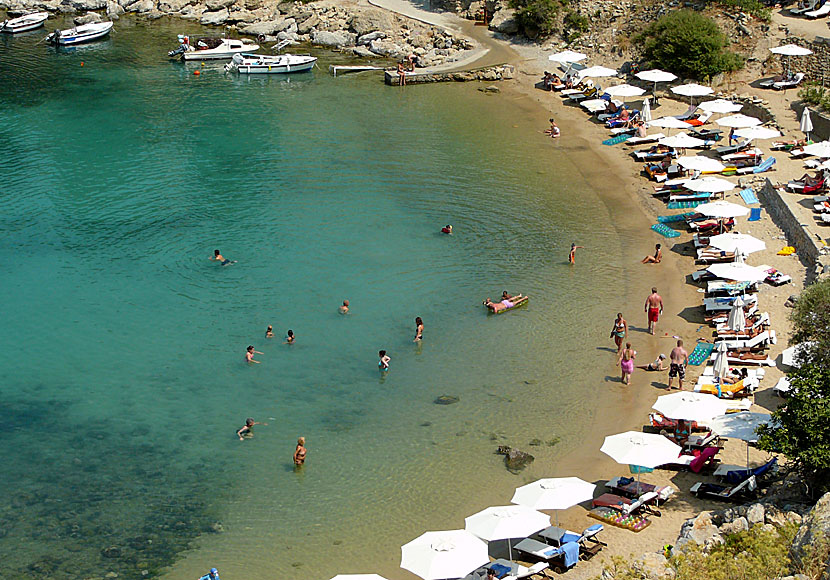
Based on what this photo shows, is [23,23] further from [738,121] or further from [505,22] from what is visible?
[738,121]

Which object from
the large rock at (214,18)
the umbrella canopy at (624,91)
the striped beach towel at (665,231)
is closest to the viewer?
the striped beach towel at (665,231)

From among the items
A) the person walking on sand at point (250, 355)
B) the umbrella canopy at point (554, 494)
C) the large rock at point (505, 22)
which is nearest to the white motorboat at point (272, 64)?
the large rock at point (505, 22)

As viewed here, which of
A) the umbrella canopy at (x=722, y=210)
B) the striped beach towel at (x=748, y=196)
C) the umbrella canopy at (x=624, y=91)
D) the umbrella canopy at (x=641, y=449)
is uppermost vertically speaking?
the umbrella canopy at (x=624, y=91)

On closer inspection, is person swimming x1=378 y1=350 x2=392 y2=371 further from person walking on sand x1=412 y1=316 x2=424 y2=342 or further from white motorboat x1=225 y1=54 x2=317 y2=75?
white motorboat x1=225 y1=54 x2=317 y2=75

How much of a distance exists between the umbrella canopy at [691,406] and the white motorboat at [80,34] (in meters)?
61.6

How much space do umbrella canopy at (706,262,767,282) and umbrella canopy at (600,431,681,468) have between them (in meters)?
9.46

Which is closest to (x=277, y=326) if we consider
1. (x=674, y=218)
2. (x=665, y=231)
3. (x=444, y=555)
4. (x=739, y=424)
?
(x=444, y=555)

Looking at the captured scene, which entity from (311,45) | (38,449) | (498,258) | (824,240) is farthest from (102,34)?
(824,240)

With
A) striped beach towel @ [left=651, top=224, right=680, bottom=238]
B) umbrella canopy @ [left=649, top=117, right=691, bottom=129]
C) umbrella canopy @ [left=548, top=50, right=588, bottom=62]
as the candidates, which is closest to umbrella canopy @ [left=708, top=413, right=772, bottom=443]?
striped beach towel @ [left=651, top=224, right=680, bottom=238]

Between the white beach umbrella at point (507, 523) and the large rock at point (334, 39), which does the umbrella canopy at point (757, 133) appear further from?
the large rock at point (334, 39)

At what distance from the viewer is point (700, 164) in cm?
4066

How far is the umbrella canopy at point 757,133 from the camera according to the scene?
4241 centimetres

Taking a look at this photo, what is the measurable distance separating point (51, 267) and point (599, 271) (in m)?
22.2

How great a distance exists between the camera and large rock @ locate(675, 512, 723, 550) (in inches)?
738
